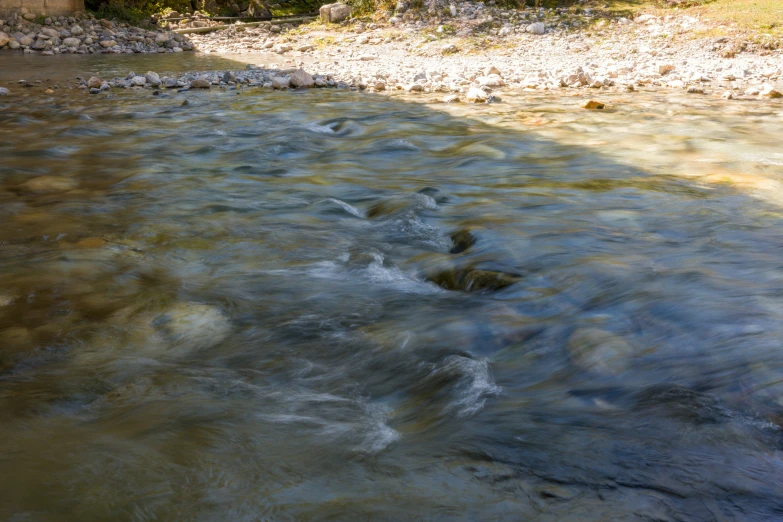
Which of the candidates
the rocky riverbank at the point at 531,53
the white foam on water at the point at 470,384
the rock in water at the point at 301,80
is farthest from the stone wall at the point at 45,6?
the white foam on water at the point at 470,384

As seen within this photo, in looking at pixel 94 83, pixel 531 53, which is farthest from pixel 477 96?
pixel 94 83

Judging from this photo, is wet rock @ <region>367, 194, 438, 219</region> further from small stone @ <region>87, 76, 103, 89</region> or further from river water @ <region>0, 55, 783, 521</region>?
small stone @ <region>87, 76, 103, 89</region>

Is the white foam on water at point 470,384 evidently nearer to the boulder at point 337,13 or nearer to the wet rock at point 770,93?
the wet rock at point 770,93

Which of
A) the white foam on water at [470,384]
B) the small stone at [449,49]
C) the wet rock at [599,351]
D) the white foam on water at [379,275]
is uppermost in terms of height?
the small stone at [449,49]

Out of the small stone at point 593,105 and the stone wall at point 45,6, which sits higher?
the stone wall at point 45,6

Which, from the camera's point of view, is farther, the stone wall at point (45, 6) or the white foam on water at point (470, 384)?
the stone wall at point (45, 6)

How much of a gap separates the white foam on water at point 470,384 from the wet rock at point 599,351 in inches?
12.4

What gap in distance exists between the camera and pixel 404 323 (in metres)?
2.66

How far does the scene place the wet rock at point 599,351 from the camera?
90.5 inches

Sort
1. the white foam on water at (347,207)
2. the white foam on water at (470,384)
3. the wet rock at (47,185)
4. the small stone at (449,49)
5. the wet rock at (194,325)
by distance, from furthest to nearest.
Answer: the small stone at (449,49) → the wet rock at (47,185) → the white foam on water at (347,207) → the wet rock at (194,325) → the white foam on water at (470,384)

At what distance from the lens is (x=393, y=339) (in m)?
2.54

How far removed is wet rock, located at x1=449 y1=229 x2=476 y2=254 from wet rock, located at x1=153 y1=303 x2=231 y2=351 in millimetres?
1225

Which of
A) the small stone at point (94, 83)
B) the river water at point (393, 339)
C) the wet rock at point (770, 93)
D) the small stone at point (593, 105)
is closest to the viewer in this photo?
the river water at point (393, 339)

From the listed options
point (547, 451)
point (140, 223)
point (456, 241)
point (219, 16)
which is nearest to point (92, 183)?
point (140, 223)
